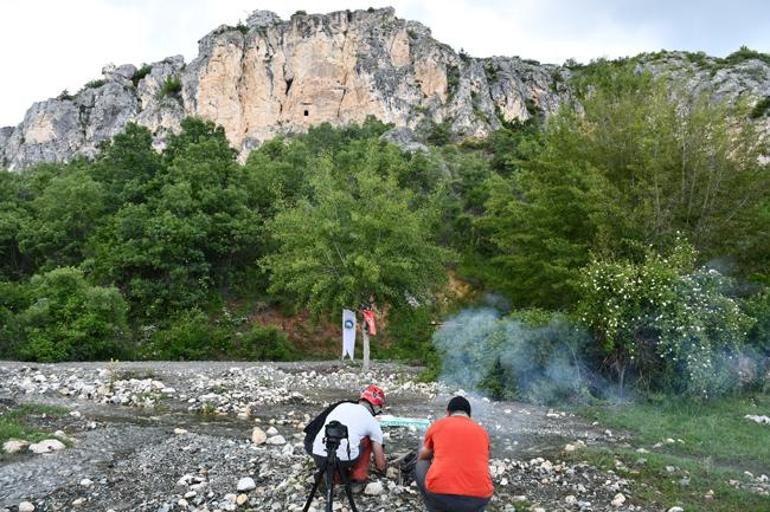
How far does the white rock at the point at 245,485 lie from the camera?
6969mm

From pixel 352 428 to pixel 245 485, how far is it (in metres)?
1.57

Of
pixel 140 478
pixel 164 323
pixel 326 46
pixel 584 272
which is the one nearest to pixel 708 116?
pixel 584 272

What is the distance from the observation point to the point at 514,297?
67.2 ft

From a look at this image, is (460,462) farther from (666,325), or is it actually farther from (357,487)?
(666,325)

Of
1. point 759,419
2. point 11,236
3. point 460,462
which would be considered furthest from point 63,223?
point 759,419

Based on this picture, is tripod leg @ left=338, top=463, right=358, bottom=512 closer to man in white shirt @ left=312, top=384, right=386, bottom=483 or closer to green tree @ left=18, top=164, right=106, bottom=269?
man in white shirt @ left=312, top=384, right=386, bottom=483

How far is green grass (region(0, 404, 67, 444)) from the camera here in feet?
28.6

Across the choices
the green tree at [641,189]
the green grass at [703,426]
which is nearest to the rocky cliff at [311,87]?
the green tree at [641,189]

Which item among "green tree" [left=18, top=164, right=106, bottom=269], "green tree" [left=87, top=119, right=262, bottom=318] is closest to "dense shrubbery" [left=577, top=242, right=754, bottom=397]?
"green tree" [left=87, top=119, right=262, bottom=318]

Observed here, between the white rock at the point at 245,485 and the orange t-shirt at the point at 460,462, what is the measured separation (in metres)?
2.65

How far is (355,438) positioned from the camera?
6.56 meters

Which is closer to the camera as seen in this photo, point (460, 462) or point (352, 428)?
point (460, 462)

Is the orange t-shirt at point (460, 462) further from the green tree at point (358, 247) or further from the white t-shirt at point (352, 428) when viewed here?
the green tree at point (358, 247)

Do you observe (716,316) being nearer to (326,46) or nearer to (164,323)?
(164,323)
